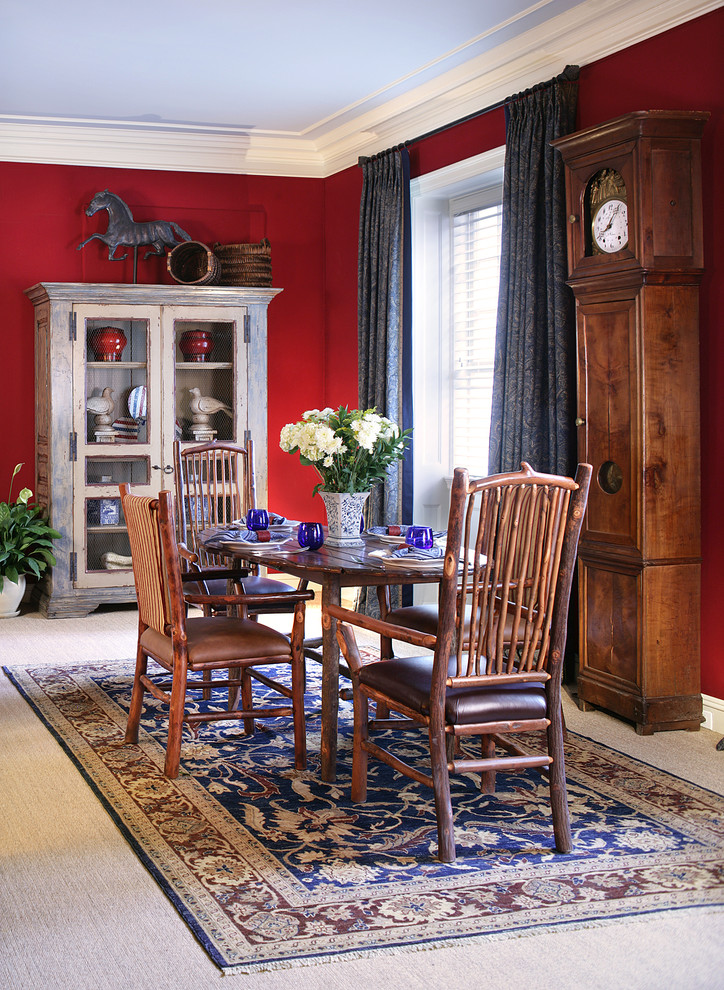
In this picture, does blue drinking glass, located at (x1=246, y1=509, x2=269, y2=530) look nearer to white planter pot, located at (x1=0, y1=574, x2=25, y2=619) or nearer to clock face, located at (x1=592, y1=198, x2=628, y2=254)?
clock face, located at (x1=592, y1=198, x2=628, y2=254)

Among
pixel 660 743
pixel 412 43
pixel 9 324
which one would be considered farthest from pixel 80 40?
pixel 660 743

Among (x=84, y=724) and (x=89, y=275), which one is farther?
(x=89, y=275)

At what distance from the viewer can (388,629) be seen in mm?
2943

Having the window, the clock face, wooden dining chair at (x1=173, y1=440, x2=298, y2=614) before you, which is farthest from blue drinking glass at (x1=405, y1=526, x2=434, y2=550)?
the window

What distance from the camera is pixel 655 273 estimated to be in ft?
12.7

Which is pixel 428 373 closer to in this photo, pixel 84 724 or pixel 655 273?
pixel 655 273

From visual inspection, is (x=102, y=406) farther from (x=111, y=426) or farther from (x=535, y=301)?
(x=535, y=301)

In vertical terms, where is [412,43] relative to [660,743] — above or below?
above

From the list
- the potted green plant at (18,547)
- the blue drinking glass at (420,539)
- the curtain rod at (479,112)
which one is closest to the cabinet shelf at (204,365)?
the potted green plant at (18,547)

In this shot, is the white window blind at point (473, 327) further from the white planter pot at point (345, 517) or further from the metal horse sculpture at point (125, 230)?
the white planter pot at point (345, 517)

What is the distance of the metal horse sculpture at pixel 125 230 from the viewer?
21.5ft

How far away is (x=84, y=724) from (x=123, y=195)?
3959mm

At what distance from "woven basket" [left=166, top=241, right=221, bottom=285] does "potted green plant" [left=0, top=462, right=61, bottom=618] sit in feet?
5.31

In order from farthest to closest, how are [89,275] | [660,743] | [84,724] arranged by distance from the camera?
1. [89,275]
2. [84,724]
3. [660,743]
